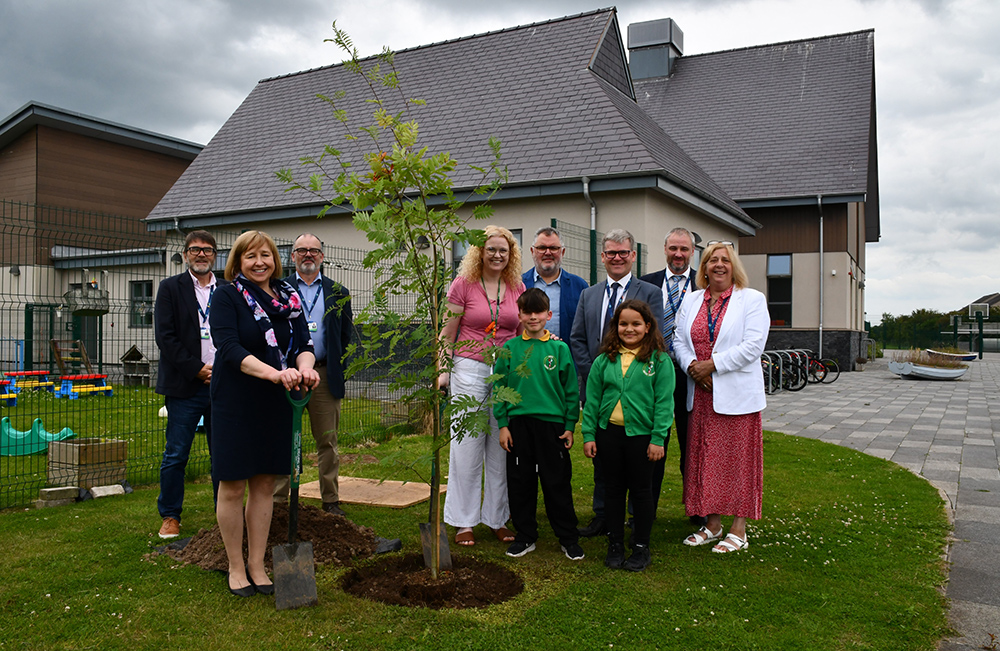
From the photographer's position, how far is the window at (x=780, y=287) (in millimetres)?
21672

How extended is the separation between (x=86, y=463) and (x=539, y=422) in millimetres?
4016

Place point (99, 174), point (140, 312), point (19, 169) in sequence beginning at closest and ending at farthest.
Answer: point (140, 312)
point (19, 169)
point (99, 174)

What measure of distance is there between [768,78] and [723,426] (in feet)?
76.2

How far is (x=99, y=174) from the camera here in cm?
2309

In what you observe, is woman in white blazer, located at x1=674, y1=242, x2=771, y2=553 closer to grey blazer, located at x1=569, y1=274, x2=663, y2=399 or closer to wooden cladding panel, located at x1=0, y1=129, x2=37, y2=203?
grey blazer, located at x1=569, y1=274, x2=663, y2=399

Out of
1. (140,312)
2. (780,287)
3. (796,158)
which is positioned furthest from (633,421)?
(796,158)

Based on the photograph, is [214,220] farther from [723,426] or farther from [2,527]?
[723,426]

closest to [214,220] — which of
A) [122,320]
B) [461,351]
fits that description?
[122,320]

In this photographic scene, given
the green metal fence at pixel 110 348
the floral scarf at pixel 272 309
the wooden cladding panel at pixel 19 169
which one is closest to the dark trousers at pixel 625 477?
the green metal fence at pixel 110 348

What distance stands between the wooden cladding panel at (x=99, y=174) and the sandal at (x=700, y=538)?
23.0 metres

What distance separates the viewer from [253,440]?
11.5ft

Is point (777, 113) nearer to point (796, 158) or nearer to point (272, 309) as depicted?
point (796, 158)

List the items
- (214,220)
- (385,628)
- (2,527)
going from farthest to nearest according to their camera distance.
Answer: (214,220)
(2,527)
(385,628)

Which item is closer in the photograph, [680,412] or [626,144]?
[680,412]
